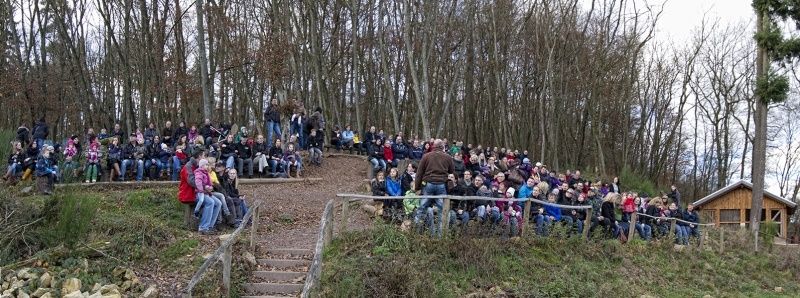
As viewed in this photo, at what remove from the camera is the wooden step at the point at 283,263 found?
432 inches

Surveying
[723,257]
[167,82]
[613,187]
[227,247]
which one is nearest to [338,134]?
[167,82]

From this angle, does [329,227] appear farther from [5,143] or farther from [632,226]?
[5,143]

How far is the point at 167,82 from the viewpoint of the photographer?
2628cm

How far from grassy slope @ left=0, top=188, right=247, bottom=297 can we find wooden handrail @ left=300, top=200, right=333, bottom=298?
1.43m

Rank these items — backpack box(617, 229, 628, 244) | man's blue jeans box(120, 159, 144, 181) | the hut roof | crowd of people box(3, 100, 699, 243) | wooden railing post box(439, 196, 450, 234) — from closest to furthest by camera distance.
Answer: wooden railing post box(439, 196, 450, 234) < crowd of people box(3, 100, 699, 243) < backpack box(617, 229, 628, 244) < man's blue jeans box(120, 159, 144, 181) < the hut roof

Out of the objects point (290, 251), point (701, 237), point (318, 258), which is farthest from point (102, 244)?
point (701, 237)

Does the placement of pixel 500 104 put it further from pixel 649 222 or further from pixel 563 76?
pixel 649 222

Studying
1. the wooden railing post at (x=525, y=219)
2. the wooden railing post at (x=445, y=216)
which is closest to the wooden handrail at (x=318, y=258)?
the wooden railing post at (x=445, y=216)

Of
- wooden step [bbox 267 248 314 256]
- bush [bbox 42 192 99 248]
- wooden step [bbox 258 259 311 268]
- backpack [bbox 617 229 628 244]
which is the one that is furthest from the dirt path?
backpack [bbox 617 229 628 244]

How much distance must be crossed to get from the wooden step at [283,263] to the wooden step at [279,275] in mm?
439

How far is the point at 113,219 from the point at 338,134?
13.0 meters

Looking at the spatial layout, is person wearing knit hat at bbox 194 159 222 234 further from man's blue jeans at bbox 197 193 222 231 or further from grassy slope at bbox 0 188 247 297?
grassy slope at bbox 0 188 247 297

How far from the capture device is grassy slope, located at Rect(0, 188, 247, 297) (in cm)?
1028

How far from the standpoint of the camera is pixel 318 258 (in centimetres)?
958
